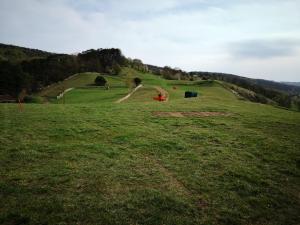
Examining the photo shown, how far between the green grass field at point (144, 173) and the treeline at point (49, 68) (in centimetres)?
6301

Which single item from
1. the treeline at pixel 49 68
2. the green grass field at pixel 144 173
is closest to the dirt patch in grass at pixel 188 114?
the green grass field at pixel 144 173

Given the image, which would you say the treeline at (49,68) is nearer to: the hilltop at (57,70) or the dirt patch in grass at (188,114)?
the hilltop at (57,70)

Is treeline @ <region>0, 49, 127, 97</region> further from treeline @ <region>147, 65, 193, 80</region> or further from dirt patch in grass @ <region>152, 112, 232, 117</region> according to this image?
dirt patch in grass @ <region>152, 112, 232, 117</region>

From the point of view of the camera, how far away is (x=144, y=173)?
10.2 metres

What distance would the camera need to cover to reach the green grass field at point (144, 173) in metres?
7.57

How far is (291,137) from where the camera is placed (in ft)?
53.5

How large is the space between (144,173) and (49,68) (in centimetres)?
10665

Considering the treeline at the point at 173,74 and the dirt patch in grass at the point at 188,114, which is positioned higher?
the treeline at the point at 173,74

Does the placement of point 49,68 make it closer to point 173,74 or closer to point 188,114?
point 173,74

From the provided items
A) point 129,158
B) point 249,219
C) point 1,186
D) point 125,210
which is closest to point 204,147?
point 129,158

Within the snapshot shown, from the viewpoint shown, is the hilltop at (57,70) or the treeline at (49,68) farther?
the hilltop at (57,70)

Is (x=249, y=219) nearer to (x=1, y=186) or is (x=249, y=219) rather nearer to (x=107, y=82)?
(x=1, y=186)

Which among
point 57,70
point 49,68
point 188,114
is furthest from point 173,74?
point 188,114

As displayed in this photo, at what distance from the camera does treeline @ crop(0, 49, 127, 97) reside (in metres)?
A: 73.1
